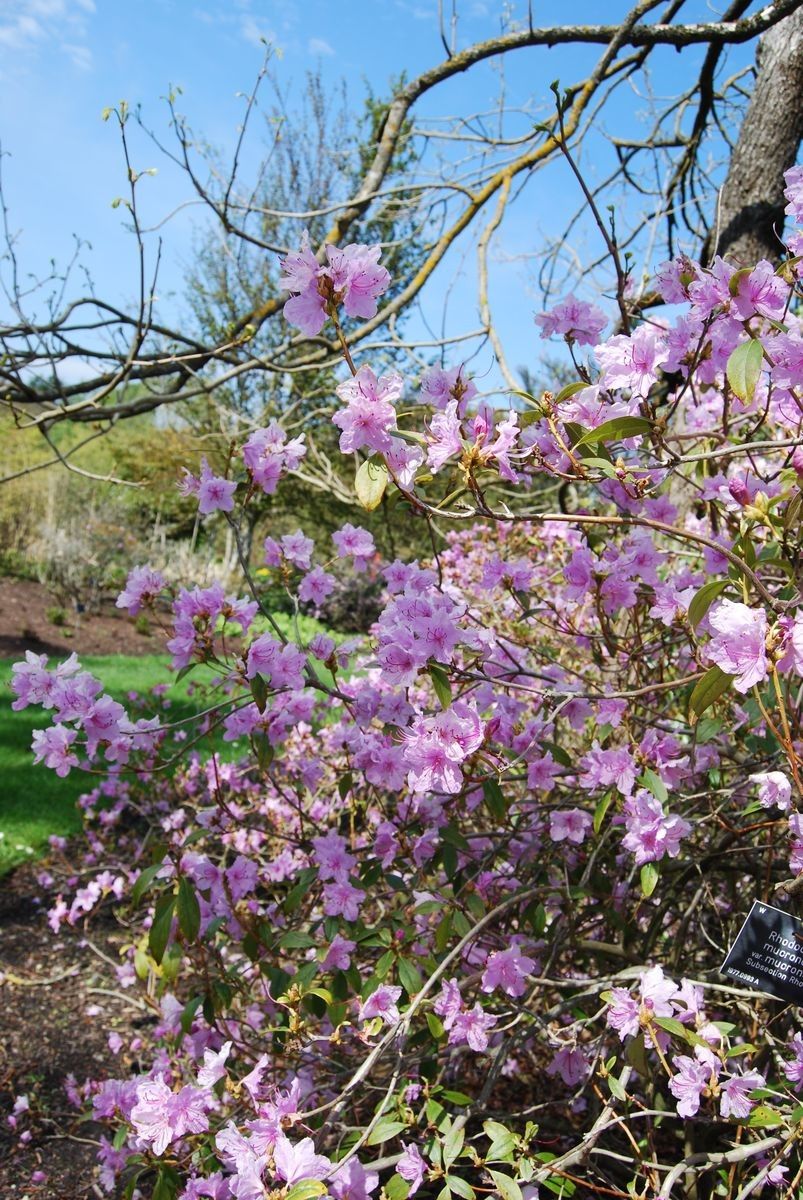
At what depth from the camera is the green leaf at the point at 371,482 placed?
105 cm

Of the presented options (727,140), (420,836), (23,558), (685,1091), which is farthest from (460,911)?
(23,558)

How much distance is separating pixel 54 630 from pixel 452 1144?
982cm

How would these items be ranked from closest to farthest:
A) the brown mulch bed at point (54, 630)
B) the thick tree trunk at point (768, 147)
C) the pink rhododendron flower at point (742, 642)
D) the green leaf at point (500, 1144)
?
the pink rhododendron flower at point (742, 642) < the green leaf at point (500, 1144) < the thick tree trunk at point (768, 147) < the brown mulch bed at point (54, 630)

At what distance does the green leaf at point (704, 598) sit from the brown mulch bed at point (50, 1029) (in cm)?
185

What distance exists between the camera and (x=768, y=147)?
3.12m

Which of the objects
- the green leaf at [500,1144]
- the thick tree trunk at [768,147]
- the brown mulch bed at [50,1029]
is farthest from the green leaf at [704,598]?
the thick tree trunk at [768,147]

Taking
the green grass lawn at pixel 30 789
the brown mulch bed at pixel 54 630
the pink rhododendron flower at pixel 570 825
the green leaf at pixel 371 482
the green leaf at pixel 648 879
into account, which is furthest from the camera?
the brown mulch bed at pixel 54 630

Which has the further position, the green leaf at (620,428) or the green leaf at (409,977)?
the green leaf at (409,977)

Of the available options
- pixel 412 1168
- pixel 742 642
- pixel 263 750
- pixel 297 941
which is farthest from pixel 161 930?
pixel 742 642

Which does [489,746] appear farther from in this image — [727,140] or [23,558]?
[23,558]

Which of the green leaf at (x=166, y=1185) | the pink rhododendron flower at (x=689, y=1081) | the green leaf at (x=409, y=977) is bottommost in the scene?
the green leaf at (x=166, y=1185)

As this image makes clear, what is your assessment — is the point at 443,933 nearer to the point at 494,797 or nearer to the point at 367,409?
the point at 494,797

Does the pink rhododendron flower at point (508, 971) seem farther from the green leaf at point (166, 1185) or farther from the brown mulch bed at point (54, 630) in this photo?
the brown mulch bed at point (54, 630)

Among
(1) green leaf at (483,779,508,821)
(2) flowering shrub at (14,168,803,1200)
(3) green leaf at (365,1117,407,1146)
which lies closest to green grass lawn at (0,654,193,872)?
(2) flowering shrub at (14,168,803,1200)
